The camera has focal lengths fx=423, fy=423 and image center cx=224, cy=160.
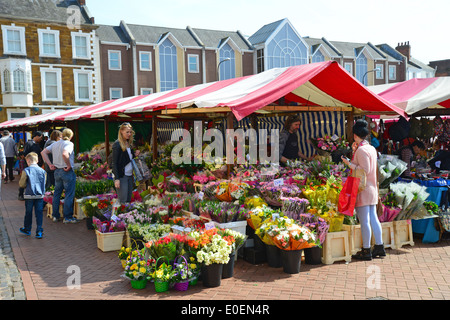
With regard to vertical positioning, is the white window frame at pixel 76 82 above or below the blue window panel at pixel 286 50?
below

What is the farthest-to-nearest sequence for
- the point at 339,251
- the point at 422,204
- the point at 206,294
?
the point at 422,204 < the point at 339,251 < the point at 206,294

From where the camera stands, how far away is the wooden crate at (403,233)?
6.17m

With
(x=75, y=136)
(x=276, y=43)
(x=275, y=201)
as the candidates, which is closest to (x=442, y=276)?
(x=275, y=201)

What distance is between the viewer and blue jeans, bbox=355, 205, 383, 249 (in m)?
5.55

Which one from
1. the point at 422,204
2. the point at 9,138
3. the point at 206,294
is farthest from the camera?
the point at 9,138

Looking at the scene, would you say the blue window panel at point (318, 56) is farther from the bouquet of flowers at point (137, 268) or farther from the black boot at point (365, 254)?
the bouquet of flowers at point (137, 268)

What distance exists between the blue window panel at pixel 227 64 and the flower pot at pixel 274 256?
3181cm

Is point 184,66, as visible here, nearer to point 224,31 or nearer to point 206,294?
point 224,31

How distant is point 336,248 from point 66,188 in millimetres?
5116

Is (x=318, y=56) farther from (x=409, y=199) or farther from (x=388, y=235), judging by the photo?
(x=388, y=235)

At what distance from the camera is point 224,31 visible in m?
38.5

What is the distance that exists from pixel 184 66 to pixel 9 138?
21392 millimetres

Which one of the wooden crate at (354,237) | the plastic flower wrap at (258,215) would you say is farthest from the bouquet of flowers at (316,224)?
the wooden crate at (354,237)

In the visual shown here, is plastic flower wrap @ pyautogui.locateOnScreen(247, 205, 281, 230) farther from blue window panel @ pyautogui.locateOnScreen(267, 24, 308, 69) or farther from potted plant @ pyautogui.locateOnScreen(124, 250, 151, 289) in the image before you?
blue window panel @ pyautogui.locateOnScreen(267, 24, 308, 69)
